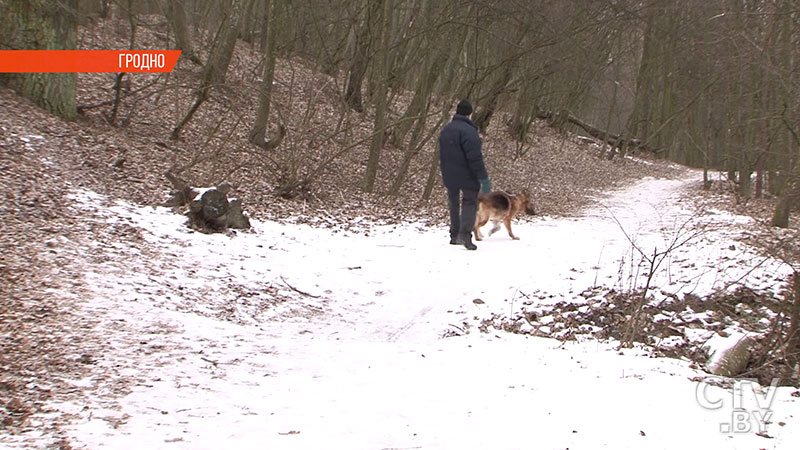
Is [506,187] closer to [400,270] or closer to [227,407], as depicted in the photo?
[400,270]

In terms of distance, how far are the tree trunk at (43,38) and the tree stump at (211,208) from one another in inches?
157

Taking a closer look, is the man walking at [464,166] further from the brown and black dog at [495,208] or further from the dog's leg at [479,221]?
the dog's leg at [479,221]

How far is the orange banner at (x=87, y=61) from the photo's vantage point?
1098 cm

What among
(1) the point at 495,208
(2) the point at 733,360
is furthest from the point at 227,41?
(2) the point at 733,360

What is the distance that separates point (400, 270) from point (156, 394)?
16.7 feet

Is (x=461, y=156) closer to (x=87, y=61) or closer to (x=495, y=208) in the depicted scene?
(x=495, y=208)

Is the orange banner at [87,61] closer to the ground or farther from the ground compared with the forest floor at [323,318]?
farther from the ground

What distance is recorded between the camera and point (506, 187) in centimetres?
2016

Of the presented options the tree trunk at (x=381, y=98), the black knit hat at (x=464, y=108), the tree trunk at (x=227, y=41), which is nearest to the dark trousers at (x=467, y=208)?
the black knit hat at (x=464, y=108)

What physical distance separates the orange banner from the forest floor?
0.60m

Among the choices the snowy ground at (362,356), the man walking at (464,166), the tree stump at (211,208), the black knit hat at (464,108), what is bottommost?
the snowy ground at (362,356)

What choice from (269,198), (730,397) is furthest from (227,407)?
(269,198)

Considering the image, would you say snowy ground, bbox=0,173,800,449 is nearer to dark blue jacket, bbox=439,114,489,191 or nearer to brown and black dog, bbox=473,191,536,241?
brown and black dog, bbox=473,191,536,241

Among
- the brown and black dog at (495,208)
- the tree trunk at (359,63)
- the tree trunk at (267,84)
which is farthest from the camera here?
the tree trunk at (359,63)
